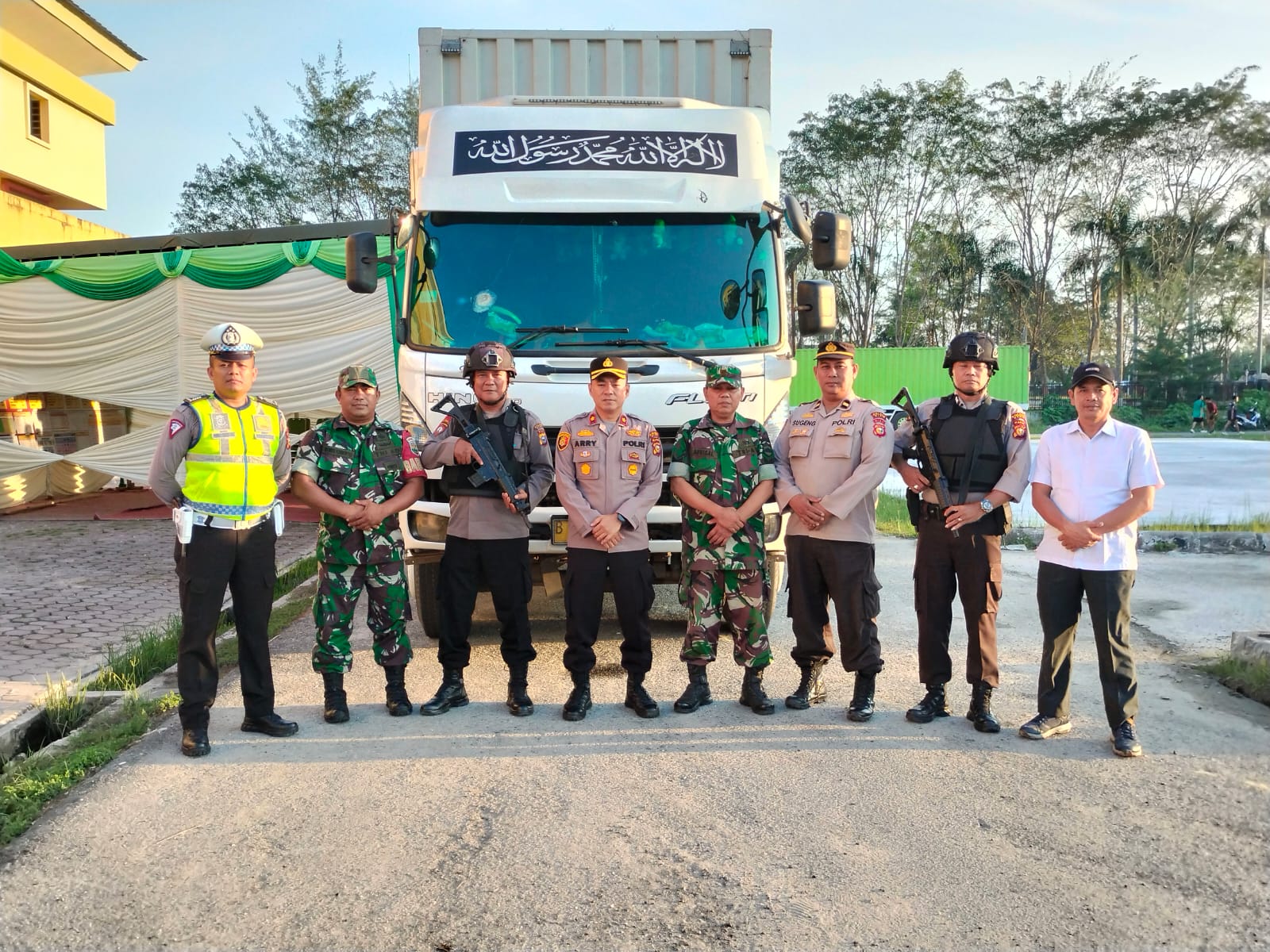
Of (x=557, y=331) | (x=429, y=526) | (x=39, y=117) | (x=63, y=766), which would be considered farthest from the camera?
(x=39, y=117)

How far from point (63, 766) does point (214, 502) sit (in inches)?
47.7

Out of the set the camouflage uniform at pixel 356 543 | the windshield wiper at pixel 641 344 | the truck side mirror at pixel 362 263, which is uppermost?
the truck side mirror at pixel 362 263

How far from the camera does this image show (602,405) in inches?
183

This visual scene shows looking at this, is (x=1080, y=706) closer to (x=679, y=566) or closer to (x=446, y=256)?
(x=679, y=566)

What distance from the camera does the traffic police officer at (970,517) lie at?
175 inches

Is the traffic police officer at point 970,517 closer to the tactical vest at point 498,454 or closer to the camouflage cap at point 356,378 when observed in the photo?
the tactical vest at point 498,454

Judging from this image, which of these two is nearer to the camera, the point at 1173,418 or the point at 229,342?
the point at 229,342

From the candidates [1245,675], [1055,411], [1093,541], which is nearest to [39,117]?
[1093,541]

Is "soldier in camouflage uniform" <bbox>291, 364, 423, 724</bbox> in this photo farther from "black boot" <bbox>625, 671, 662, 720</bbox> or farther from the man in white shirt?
the man in white shirt

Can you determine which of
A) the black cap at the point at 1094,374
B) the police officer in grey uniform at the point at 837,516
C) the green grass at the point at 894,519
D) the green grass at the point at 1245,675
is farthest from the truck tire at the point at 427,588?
the green grass at the point at 894,519

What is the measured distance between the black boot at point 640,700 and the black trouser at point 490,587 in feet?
1.68

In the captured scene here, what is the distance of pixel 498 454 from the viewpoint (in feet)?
15.3

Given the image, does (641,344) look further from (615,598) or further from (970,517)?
(970,517)

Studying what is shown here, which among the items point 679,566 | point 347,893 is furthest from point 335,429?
point 347,893
